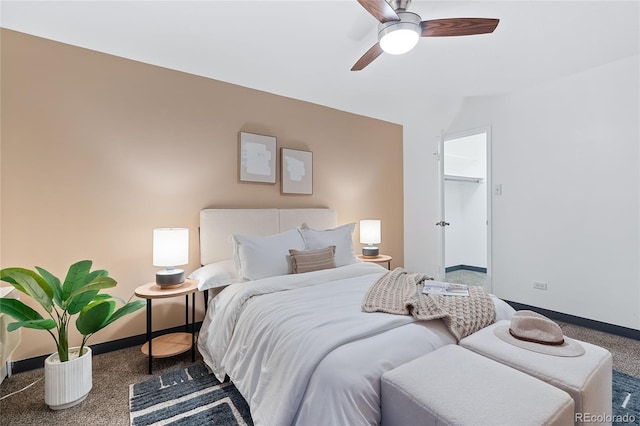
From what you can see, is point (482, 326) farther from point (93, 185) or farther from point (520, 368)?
point (93, 185)

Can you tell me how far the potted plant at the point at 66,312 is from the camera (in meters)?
1.70

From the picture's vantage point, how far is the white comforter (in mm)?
1173

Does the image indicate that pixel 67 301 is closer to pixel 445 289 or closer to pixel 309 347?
pixel 309 347

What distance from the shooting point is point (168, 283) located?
2314 mm

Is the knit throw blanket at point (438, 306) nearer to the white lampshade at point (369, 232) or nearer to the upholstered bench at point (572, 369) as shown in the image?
the upholstered bench at point (572, 369)

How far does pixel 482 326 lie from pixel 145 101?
10.2ft

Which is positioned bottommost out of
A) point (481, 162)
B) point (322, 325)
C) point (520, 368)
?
point (520, 368)

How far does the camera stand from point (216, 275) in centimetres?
245

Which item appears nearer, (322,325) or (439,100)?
(322,325)

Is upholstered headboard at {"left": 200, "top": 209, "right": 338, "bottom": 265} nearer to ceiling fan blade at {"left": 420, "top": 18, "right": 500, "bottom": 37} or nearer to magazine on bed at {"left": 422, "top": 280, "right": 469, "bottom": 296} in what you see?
magazine on bed at {"left": 422, "top": 280, "right": 469, "bottom": 296}

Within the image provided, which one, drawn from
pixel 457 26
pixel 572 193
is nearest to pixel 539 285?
pixel 572 193

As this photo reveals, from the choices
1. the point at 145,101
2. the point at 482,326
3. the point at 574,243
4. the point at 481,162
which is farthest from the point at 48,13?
the point at 481,162

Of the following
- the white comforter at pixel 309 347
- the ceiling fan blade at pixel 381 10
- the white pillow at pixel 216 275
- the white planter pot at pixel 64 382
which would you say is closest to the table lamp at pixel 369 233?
the white comforter at pixel 309 347

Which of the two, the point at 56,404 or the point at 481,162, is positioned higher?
the point at 481,162
